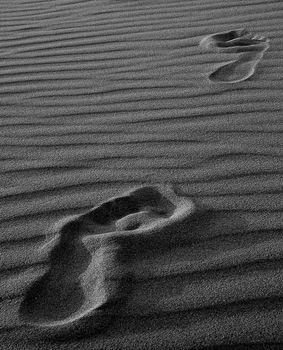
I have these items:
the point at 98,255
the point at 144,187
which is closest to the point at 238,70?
the point at 144,187

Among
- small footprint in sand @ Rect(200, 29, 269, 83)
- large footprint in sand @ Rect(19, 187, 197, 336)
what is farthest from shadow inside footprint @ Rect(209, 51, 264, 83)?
large footprint in sand @ Rect(19, 187, 197, 336)

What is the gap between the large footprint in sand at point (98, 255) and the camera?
72.4 inches

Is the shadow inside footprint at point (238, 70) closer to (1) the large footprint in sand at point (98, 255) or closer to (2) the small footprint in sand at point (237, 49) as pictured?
(2) the small footprint in sand at point (237, 49)

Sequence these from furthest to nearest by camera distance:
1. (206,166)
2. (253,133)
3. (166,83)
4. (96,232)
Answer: (166,83)
(253,133)
(206,166)
(96,232)

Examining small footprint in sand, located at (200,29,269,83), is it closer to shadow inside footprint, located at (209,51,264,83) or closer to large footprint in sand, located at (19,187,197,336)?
shadow inside footprint, located at (209,51,264,83)

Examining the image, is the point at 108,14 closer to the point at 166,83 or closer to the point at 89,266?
the point at 166,83

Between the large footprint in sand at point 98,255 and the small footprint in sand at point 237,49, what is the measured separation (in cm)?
120

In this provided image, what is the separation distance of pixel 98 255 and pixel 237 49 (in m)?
2.01

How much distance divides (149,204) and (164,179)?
179mm

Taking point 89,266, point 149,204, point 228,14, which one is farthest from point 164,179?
point 228,14

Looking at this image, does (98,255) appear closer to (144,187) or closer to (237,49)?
(144,187)

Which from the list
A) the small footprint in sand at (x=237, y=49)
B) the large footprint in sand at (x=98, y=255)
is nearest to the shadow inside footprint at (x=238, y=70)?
the small footprint in sand at (x=237, y=49)

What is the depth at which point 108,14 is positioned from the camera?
4668mm

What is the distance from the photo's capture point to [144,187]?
2445 millimetres
